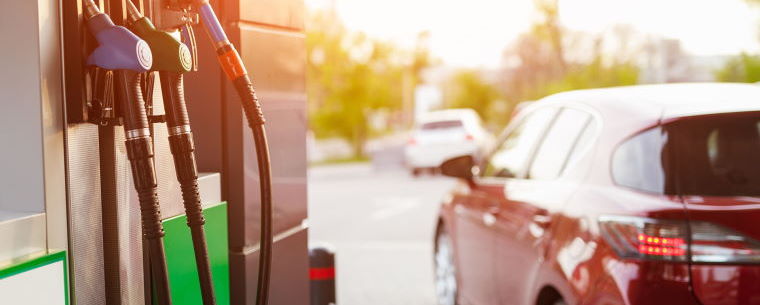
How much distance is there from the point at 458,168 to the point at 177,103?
3347 millimetres

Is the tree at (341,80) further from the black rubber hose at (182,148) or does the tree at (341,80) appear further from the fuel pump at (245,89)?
the black rubber hose at (182,148)

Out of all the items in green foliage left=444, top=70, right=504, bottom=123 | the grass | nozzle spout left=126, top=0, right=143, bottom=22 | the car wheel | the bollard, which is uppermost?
nozzle spout left=126, top=0, right=143, bottom=22

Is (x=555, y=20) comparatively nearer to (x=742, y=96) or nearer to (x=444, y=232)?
(x=444, y=232)

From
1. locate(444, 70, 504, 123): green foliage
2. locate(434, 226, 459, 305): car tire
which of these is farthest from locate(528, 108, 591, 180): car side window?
locate(444, 70, 504, 123): green foliage

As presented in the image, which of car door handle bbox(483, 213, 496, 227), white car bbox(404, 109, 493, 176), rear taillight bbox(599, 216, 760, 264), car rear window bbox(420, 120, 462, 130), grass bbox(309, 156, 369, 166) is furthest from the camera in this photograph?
grass bbox(309, 156, 369, 166)

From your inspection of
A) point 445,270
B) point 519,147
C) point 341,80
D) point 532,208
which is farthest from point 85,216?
point 341,80

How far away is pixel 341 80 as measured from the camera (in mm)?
42250

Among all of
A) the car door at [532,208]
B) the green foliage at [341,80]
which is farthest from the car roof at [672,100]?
the green foliage at [341,80]

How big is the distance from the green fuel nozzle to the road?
5.55 meters

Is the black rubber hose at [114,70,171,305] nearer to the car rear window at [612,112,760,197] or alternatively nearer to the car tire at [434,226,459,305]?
the car rear window at [612,112,760,197]

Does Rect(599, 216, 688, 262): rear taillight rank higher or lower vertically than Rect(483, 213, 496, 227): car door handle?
higher

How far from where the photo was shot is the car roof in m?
3.84

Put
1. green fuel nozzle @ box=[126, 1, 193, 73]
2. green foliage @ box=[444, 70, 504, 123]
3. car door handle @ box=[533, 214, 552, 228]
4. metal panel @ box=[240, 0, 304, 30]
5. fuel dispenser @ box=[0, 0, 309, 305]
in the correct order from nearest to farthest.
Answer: fuel dispenser @ box=[0, 0, 309, 305] < green fuel nozzle @ box=[126, 1, 193, 73] < metal panel @ box=[240, 0, 304, 30] < car door handle @ box=[533, 214, 552, 228] < green foliage @ box=[444, 70, 504, 123]

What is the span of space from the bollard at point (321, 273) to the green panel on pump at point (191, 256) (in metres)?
1.71
